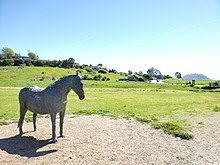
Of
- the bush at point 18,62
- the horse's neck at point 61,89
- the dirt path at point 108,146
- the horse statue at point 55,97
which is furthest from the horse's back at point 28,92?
the bush at point 18,62

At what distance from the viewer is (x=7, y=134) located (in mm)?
12102

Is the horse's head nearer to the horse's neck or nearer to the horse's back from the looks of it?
Result: the horse's neck

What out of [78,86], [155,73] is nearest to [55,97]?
[78,86]

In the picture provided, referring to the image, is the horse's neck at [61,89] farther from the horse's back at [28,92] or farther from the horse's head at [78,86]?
the horse's back at [28,92]

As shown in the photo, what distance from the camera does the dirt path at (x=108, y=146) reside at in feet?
30.0

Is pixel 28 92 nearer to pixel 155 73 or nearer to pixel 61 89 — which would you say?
→ pixel 61 89

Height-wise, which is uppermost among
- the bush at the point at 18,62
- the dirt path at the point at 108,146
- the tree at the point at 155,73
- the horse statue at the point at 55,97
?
the bush at the point at 18,62

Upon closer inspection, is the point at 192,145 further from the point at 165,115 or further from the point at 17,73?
the point at 17,73

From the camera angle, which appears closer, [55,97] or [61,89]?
[55,97]

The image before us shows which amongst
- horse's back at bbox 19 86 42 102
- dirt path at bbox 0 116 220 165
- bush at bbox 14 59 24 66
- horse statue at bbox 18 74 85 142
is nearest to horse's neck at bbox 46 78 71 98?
horse statue at bbox 18 74 85 142

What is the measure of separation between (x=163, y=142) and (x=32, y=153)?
4.65 metres

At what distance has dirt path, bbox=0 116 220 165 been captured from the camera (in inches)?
360

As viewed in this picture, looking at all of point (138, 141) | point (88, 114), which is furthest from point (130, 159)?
point (88, 114)

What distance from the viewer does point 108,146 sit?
10.5m
